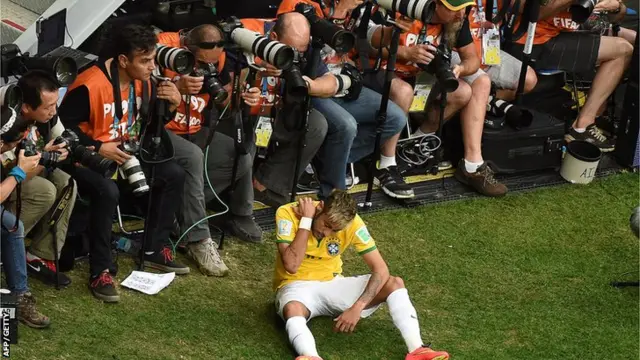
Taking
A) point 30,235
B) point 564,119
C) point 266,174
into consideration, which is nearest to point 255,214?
point 266,174

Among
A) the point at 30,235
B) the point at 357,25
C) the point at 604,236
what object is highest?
the point at 357,25

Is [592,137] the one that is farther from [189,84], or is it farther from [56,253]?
[56,253]

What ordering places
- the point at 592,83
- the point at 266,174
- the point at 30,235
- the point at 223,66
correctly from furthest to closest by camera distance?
1. the point at 592,83
2. the point at 266,174
3. the point at 223,66
4. the point at 30,235

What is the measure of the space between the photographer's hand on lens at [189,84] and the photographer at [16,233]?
1027mm

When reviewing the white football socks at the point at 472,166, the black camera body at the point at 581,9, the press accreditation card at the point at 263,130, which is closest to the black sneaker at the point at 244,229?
the press accreditation card at the point at 263,130

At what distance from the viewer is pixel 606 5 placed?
10.2 m

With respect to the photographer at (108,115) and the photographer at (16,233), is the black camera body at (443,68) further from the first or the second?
the photographer at (16,233)

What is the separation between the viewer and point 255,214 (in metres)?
8.74

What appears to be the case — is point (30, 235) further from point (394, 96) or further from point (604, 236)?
point (604, 236)

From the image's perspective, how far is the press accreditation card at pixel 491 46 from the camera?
31.7ft

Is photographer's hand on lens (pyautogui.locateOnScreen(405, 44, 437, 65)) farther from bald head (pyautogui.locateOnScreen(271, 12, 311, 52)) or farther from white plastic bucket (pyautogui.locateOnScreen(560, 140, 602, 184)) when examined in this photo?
white plastic bucket (pyautogui.locateOnScreen(560, 140, 602, 184))

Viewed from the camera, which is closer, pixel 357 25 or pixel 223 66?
pixel 223 66

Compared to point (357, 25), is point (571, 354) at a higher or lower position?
lower

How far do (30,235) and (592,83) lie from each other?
498 centimetres
